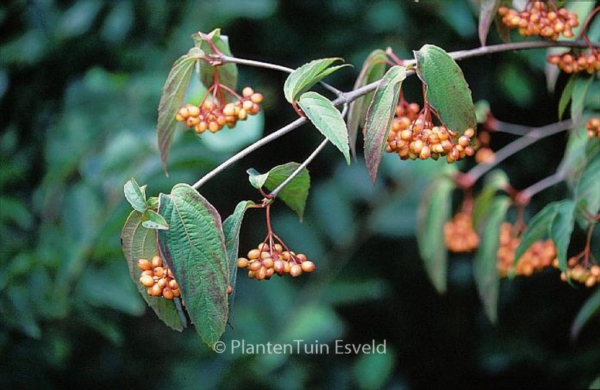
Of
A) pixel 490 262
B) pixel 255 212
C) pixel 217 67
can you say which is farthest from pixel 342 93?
pixel 255 212

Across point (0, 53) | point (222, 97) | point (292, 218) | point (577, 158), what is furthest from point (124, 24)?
point (577, 158)

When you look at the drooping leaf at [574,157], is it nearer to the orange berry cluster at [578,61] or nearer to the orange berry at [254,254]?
the orange berry cluster at [578,61]

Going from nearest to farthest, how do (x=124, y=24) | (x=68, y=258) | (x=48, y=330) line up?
1. (x=68, y=258)
2. (x=48, y=330)
3. (x=124, y=24)

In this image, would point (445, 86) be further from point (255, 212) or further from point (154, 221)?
point (255, 212)

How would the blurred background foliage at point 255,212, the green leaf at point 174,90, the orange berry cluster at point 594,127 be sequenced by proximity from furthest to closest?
1. the blurred background foliage at point 255,212
2. the orange berry cluster at point 594,127
3. the green leaf at point 174,90

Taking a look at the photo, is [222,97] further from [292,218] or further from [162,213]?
[292,218]

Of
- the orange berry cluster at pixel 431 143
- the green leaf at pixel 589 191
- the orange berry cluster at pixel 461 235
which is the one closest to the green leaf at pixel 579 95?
the green leaf at pixel 589 191

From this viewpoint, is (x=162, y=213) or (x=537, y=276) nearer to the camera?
(x=162, y=213)
